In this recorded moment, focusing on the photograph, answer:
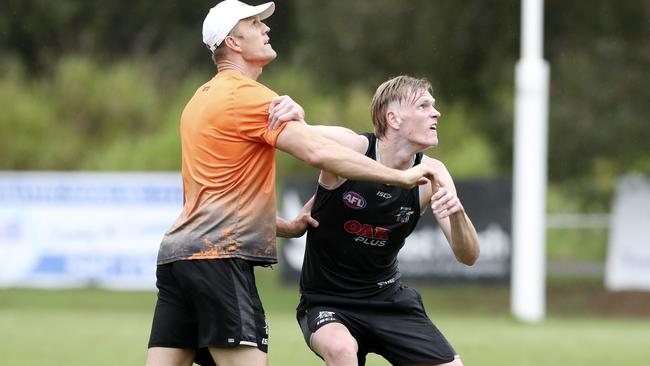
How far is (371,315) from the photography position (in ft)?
21.8

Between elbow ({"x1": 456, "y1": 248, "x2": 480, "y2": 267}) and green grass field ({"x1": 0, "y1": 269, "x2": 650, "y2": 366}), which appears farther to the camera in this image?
green grass field ({"x1": 0, "y1": 269, "x2": 650, "y2": 366})

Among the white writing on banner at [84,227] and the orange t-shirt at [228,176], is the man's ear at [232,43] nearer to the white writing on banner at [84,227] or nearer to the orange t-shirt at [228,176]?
the orange t-shirt at [228,176]

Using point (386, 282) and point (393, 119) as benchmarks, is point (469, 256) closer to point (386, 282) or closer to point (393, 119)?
point (386, 282)

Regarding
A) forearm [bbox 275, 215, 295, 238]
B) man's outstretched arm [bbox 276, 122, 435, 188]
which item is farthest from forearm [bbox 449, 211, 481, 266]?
forearm [bbox 275, 215, 295, 238]

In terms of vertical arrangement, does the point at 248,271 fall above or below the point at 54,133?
below

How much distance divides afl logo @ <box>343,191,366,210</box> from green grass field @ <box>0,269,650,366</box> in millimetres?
4868

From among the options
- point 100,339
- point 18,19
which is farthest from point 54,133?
point 100,339

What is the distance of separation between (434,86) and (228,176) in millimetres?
15995

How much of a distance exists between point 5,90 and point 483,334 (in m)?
14.5

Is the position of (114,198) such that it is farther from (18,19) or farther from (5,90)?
(18,19)

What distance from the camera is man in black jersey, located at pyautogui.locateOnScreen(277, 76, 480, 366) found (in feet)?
21.3

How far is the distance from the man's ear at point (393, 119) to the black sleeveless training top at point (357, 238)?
149mm

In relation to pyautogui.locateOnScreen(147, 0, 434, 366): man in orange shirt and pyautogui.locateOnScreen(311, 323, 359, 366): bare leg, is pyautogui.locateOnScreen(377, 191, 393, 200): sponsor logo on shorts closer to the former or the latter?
pyautogui.locateOnScreen(147, 0, 434, 366): man in orange shirt

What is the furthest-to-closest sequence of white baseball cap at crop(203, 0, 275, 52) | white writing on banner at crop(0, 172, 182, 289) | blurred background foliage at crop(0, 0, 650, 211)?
blurred background foliage at crop(0, 0, 650, 211) < white writing on banner at crop(0, 172, 182, 289) < white baseball cap at crop(203, 0, 275, 52)
